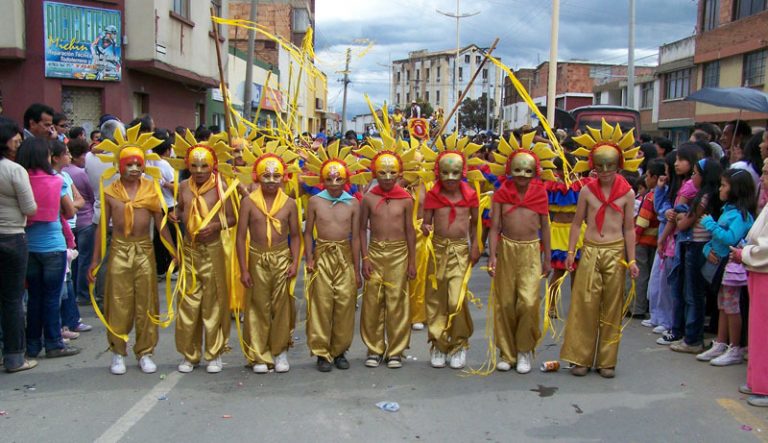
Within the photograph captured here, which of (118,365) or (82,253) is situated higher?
(82,253)

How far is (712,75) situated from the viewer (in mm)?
26188

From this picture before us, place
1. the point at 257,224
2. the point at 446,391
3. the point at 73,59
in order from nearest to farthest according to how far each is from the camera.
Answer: the point at 446,391
the point at 257,224
the point at 73,59

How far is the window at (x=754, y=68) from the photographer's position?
72.5 feet

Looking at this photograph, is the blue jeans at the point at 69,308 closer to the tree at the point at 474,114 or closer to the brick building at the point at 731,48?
the brick building at the point at 731,48

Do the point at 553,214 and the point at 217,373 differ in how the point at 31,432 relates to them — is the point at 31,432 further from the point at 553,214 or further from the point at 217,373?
the point at 553,214

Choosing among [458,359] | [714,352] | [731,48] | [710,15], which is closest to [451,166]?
[458,359]

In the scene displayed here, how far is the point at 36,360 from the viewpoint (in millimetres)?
5758

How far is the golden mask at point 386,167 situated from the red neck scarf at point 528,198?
86 cm

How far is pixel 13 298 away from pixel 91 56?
963cm

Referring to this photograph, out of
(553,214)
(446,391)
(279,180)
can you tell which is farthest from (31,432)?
(553,214)

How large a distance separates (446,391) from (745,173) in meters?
3.01

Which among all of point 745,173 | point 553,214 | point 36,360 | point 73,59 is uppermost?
point 73,59

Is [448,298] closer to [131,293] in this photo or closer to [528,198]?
[528,198]

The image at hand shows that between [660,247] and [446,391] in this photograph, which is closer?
[446,391]
